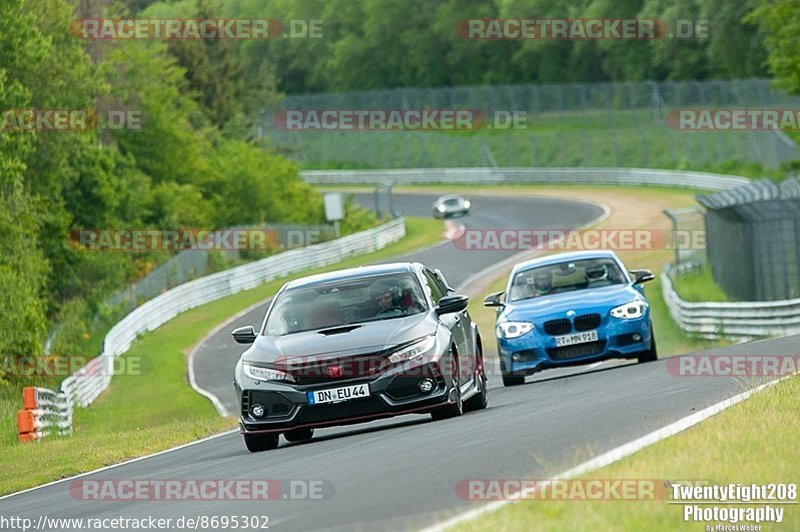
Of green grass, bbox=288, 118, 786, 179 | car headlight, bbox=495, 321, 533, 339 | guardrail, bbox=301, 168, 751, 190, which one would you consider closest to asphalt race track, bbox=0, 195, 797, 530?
car headlight, bbox=495, 321, 533, 339

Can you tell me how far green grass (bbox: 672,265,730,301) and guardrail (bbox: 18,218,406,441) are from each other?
12.6m

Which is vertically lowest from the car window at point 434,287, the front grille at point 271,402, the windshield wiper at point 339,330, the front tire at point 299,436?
the front tire at point 299,436

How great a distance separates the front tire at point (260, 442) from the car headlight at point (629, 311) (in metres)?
6.28

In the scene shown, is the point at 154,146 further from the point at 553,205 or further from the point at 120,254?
the point at 553,205

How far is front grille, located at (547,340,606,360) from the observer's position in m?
19.0

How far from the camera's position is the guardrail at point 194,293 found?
96.0ft

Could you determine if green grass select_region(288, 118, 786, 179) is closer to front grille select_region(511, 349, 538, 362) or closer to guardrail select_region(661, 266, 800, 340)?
guardrail select_region(661, 266, 800, 340)

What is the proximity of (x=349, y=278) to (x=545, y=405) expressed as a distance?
209 cm

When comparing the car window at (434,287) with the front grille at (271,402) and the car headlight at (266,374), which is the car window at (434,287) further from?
the front grille at (271,402)

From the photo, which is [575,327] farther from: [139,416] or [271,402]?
[139,416]

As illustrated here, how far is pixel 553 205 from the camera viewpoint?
7519 centimetres

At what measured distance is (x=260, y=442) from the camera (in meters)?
13.8

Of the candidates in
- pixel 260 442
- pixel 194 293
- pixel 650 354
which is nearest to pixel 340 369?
pixel 260 442

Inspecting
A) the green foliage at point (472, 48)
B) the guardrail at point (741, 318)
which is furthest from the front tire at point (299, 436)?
the green foliage at point (472, 48)
